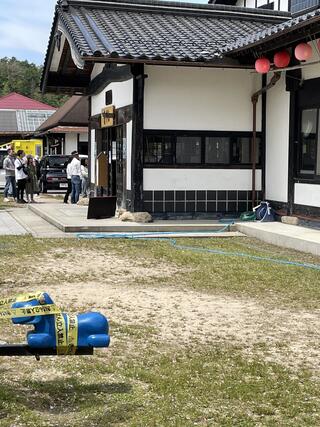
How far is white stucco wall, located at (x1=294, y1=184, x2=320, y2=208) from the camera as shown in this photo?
11.7 metres

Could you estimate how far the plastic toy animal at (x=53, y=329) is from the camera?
3619mm

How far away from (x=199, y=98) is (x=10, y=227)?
4.78 metres

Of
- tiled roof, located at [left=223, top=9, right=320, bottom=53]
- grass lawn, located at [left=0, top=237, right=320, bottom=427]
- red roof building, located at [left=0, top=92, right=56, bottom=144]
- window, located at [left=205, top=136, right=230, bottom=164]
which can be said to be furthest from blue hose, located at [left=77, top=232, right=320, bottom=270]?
red roof building, located at [left=0, top=92, right=56, bottom=144]

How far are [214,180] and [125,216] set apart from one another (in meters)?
2.09

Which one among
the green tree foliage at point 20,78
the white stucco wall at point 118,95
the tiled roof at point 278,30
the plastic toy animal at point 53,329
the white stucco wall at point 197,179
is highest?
the green tree foliage at point 20,78

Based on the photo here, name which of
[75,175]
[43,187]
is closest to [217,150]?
[75,175]

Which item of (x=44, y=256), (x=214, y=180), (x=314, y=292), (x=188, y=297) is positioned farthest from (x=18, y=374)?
(x=214, y=180)

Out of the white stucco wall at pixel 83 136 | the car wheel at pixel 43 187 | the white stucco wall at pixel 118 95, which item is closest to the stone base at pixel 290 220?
the white stucco wall at pixel 118 95

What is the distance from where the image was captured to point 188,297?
6.86 m

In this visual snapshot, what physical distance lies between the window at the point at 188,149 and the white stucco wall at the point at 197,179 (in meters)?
0.24

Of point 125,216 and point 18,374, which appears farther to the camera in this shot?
point 125,216

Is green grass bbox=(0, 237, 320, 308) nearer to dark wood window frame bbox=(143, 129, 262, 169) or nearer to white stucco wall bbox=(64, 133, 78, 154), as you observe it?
dark wood window frame bbox=(143, 129, 262, 169)

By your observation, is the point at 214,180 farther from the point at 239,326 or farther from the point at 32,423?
the point at 32,423

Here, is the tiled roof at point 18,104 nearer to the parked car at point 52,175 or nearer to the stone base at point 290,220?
the parked car at point 52,175
